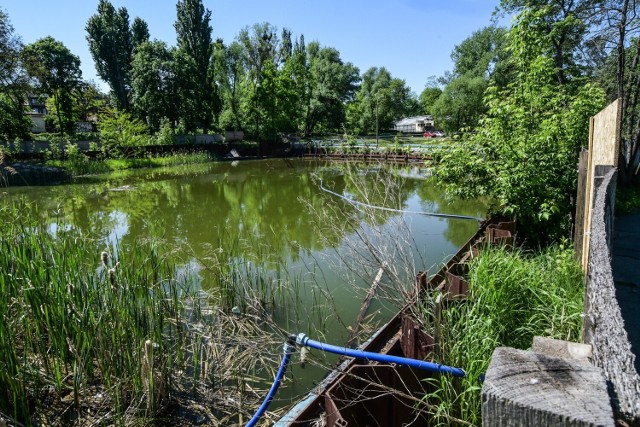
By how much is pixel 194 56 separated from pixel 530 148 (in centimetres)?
3364

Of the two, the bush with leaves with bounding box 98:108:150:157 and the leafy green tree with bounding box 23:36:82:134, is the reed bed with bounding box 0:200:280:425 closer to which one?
Result: the bush with leaves with bounding box 98:108:150:157

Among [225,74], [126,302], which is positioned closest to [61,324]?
[126,302]

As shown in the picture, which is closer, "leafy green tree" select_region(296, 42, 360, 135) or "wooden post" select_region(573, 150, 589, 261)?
"wooden post" select_region(573, 150, 589, 261)

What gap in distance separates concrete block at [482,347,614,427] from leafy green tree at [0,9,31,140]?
27.6 meters

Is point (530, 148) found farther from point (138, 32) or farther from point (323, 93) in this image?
point (138, 32)

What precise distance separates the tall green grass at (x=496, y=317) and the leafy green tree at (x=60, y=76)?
3213 centimetres

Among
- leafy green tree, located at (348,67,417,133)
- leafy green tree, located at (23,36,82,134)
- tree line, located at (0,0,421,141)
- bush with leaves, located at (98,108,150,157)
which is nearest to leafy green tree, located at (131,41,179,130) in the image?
tree line, located at (0,0,421,141)

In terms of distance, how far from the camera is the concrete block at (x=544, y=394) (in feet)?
2.32

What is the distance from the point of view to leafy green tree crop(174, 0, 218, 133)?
3300 cm

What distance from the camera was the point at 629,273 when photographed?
4590mm

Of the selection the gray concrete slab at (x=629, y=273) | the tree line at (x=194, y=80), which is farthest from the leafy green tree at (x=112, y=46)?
the gray concrete slab at (x=629, y=273)

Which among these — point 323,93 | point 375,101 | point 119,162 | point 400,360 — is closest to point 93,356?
point 400,360

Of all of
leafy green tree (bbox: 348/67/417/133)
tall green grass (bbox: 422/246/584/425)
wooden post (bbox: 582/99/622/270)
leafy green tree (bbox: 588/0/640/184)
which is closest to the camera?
tall green grass (bbox: 422/246/584/425)

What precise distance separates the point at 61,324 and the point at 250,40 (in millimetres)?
38074
